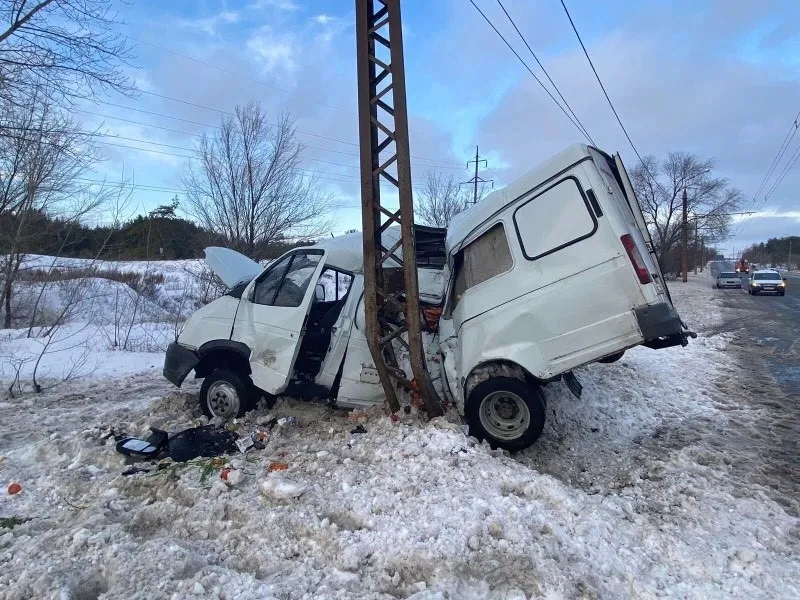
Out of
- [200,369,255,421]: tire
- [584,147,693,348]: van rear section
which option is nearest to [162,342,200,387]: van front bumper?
[200,369,255,421]: tire

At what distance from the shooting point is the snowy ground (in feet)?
9.83

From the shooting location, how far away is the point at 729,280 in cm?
3750

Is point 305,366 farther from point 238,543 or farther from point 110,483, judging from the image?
point 238,543

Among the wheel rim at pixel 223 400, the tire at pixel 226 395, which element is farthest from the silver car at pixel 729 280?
the wheel rim at pixel 223 400

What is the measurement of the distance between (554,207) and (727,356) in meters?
8.07

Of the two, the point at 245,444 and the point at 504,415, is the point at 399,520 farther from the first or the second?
the point at 245,444

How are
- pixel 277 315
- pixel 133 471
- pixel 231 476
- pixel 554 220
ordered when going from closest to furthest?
pixel 231 476 → pixel 133 471 → pixel 554 220 → pixel 277 315

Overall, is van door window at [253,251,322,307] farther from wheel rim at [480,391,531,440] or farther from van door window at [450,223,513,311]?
wheel rim at [480,391,531,440]

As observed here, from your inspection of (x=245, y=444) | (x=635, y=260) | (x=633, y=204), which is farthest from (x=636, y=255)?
(x=245, y=444)

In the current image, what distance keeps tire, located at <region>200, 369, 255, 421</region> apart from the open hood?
1.33 metres

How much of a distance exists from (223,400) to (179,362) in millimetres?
798

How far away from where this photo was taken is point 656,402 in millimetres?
6926

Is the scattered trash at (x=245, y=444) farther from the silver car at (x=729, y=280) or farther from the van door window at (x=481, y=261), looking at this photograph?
the silver car at (x=729, y=280)

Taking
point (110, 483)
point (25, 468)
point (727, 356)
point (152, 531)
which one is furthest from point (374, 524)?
point (727, 356)
